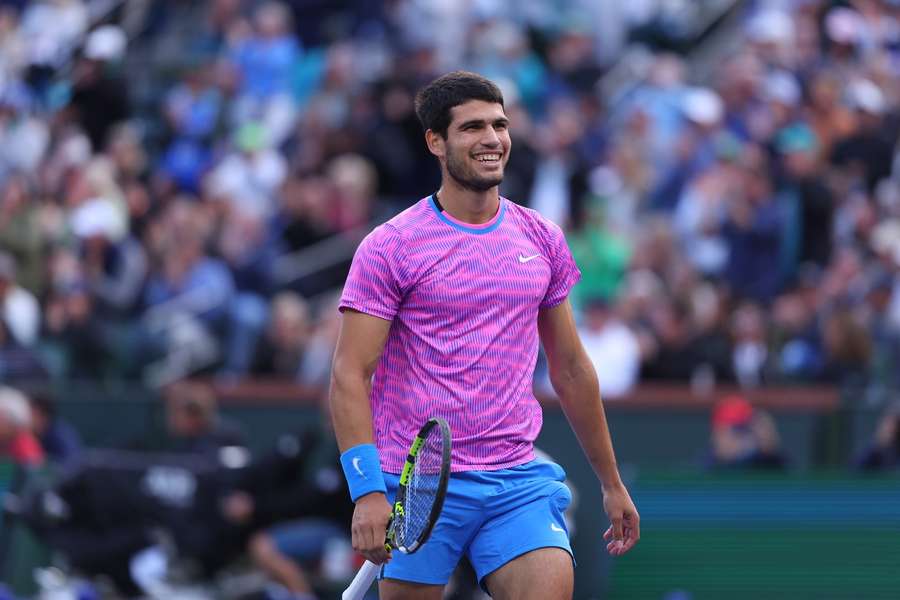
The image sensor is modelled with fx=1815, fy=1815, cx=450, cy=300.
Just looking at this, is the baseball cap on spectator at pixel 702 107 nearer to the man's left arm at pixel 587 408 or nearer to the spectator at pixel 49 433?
the spectator at pixel 49 433

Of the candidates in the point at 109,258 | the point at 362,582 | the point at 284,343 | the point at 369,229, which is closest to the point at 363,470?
the point at 362,582

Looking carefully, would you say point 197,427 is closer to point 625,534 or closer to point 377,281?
point 625,534

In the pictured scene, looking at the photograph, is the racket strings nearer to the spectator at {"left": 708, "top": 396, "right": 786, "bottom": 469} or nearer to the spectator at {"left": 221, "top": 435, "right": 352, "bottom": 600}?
the spectator at {"left": 221, "top": 435, "right": 352, "bottom": 600}

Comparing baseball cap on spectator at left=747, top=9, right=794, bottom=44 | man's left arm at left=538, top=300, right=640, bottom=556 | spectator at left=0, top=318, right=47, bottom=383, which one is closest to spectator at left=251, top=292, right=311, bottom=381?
spectator at left=0, top=318, right=47, bottom=383

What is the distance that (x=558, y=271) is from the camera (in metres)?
6.30

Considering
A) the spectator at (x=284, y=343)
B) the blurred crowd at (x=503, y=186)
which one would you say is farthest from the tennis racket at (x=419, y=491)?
the spectator at (x=284, y=343)

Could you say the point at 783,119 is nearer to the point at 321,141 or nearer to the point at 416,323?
the point at 321,141

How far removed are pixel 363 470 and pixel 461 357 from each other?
53 cm

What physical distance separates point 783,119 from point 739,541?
16.9 ft

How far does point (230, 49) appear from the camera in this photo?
1722cm

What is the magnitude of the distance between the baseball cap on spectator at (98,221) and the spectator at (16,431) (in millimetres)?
2848

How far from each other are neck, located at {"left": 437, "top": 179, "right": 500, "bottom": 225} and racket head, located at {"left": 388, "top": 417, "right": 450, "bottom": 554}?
74cm

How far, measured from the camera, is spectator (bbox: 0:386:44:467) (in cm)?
1205

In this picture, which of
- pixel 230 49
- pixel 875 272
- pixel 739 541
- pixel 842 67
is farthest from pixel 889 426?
pixel 230 49
